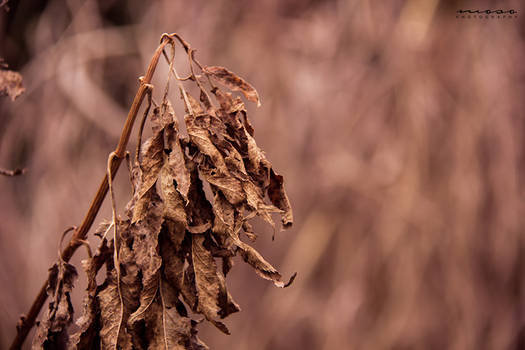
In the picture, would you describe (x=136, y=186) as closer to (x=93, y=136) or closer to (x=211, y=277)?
(x=211, y=277)

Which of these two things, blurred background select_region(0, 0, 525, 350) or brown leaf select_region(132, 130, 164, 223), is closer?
brown leaf select_region(132, 130, 164, 223)

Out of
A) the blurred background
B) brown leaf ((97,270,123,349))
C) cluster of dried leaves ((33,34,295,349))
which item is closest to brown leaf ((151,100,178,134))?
cluster of dried leaves ((33,34,295,349))

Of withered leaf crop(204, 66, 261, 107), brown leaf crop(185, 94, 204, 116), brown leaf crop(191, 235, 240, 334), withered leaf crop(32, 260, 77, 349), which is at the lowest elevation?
withered leaf crop(32, 260, 77, 349)

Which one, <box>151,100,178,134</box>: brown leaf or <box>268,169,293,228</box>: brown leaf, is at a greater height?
<box>151,100,178,134</box>: brown leaf

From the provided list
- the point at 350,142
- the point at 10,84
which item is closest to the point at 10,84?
the point at 10,84

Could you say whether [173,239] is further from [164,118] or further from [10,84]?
[10,84]

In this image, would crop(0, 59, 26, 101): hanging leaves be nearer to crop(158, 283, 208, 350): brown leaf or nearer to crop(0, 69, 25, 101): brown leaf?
crop(0, 69, 25, 101): brown leaf

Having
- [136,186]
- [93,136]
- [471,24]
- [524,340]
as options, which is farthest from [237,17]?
[524,340]
